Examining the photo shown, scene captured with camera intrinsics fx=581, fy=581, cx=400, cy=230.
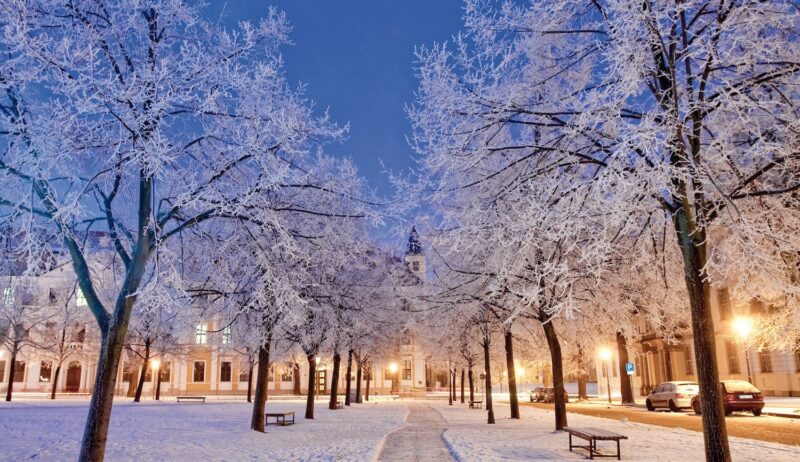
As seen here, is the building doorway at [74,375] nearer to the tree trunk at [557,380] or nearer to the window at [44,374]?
the window at [44,374]

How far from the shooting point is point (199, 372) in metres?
66.6

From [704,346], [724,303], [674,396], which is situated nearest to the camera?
[704,346]

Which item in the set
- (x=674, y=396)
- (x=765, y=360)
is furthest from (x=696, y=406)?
(x=765, y=360)

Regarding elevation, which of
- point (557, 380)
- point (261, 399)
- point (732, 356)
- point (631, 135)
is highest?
point (631, 135)

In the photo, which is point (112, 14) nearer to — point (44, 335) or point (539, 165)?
point (539, 165)

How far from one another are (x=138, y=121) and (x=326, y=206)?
26.7 ft

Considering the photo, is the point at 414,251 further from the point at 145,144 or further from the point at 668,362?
the point at 668,362

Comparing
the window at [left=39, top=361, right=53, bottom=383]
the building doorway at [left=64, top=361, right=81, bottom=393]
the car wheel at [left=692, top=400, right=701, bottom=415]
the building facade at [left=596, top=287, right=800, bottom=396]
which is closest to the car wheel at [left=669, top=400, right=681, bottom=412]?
the car wheel at [left=692, top=400, right=701, bottom=415]

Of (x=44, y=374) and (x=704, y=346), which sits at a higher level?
(x=704, y=346)

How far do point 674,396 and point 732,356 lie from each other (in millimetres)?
14552

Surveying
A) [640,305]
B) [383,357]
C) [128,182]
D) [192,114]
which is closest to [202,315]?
[128,182]

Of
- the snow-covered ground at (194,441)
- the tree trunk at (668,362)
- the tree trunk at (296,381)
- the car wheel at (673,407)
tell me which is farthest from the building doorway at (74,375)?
the car wheel at (673,407)

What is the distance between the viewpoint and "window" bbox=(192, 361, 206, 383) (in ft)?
218

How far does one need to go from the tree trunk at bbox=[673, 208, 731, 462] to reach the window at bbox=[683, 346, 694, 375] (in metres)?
40.5
